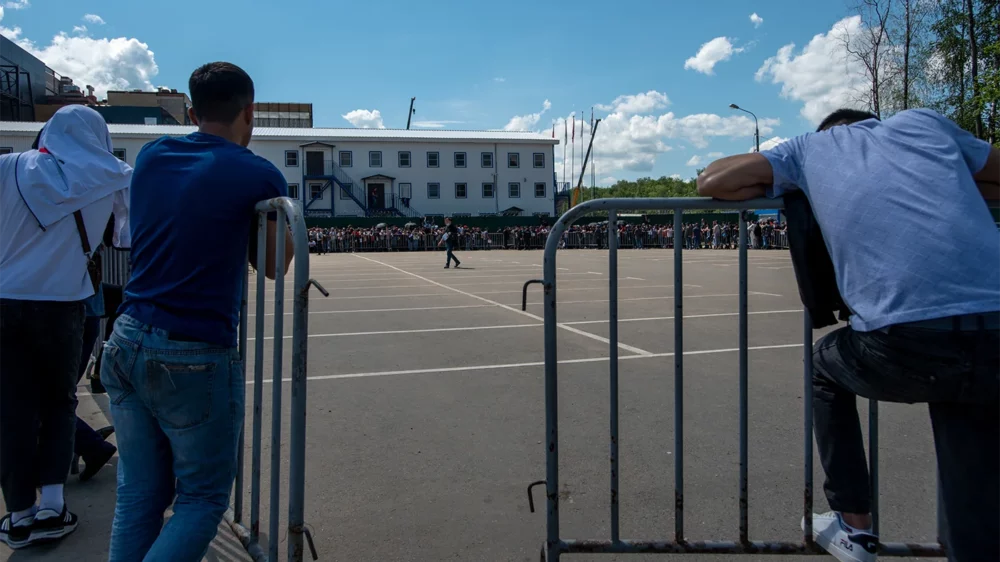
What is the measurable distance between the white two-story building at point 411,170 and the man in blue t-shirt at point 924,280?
6055cm

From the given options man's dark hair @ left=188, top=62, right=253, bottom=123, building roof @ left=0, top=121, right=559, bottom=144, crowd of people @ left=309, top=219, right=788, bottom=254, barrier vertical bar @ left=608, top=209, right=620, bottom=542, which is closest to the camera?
man's dark hair @ left=188, top=62, right=253, bottom=123

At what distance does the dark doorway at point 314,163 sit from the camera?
62281 millimetres

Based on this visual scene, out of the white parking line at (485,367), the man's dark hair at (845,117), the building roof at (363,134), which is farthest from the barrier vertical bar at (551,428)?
the building roof at (363,134)

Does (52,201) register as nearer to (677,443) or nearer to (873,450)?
(677,443)

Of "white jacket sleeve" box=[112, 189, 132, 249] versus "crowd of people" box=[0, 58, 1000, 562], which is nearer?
"crowd of people" box=[0, 58, 1000, 562]

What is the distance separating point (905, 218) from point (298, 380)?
6.65 feet

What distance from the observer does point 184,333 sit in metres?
2.15

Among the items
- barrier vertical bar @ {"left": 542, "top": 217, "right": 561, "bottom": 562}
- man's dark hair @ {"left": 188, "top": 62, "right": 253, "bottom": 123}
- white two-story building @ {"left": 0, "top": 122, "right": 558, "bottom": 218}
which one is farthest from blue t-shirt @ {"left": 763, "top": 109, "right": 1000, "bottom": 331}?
white two-story building @ {"left": 0, "top": 122, "right": 558, "bottom": 218}

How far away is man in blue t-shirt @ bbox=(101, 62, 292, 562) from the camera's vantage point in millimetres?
2154

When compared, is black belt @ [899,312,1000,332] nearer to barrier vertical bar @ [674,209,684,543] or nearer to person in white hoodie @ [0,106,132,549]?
barrier vertical bar @ [674,209,684,543]

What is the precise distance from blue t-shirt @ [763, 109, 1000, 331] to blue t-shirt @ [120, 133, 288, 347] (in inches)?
73.7

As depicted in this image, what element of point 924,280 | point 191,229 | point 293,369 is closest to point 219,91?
point 191,229

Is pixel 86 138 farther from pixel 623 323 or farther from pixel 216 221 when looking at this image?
pixel 623 323

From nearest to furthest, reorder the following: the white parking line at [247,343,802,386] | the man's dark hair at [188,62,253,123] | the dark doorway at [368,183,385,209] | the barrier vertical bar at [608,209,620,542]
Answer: the man's dark hair at [188,62,253,123] → the barrier vertical bar at [608,209,620,542] → the white parking line at [247,343,802,386] → the dark doorway at [368,183,385,209]
